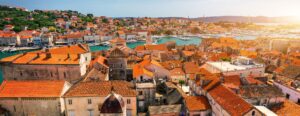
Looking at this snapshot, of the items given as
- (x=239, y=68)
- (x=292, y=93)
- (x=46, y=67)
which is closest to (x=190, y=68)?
(x=239, y=68)

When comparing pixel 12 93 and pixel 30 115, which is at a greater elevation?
pixel 12 93

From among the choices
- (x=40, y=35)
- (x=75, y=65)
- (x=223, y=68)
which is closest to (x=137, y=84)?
(x=75, y=65)

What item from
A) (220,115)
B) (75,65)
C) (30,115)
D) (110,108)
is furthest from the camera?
(75,65)

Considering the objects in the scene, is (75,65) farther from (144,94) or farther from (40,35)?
(40,35)

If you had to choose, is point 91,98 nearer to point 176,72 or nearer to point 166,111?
point 166,111

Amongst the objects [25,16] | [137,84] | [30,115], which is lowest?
[30,115]

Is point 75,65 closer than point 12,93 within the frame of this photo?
No

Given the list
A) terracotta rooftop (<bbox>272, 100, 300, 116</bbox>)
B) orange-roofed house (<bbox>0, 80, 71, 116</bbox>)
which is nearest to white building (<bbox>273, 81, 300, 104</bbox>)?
terracotta rooftop (<bbox>272, 100, 300, 116</bbox>)

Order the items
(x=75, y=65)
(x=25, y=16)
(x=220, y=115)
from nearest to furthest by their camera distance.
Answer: (x=220, y=115) → (x=75, y=65) → (x=25, y=16)

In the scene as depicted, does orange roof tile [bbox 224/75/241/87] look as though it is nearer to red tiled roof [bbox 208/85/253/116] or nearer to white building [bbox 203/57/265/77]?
red tiled roof [bbox 208/85/253/116]
